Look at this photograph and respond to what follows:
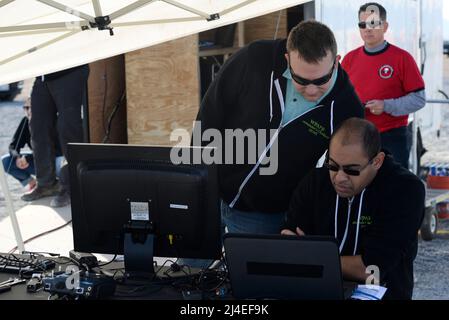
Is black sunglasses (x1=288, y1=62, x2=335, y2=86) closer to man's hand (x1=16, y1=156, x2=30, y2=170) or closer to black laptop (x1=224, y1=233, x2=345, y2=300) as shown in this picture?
black laptop (x1=224, y1=233, x2=345, y2=300)

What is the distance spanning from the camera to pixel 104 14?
403 centimetres

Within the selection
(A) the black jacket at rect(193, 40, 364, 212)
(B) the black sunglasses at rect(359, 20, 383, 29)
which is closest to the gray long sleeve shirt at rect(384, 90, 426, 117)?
(B) the black sunglasses at rect(359, 20, 383, 29)

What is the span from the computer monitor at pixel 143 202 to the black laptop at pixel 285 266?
0.33 metres

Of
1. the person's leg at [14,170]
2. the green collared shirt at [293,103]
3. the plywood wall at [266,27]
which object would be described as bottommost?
the person's leg at [14,170]

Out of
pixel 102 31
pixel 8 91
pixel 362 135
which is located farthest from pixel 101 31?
pixel 8 91

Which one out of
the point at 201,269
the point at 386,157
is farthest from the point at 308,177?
the point at 201,269

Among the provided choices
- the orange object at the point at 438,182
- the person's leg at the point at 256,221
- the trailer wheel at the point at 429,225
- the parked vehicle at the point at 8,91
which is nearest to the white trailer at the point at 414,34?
the trailer wheel at the point at 429,225

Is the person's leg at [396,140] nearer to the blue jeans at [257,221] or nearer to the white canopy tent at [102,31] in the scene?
the white canopy tent at [102,31]

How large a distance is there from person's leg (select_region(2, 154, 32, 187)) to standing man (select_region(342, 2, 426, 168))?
11.4ft

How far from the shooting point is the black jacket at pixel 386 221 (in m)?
3.02

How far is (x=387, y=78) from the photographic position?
5.61 m

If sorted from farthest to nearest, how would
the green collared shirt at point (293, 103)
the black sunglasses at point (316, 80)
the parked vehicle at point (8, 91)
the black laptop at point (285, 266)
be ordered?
1. the parked vehicle at point (8, 91)
2. the green collared shirt at point (293, 103)
3. the black sunglasses at point (316, 80)
4. the black laptop at point (285, 266)

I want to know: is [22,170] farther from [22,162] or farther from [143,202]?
[143,202]

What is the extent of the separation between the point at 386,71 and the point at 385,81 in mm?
70
